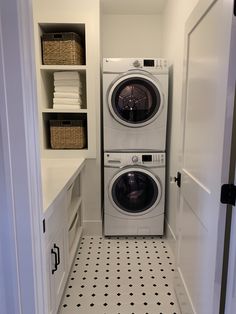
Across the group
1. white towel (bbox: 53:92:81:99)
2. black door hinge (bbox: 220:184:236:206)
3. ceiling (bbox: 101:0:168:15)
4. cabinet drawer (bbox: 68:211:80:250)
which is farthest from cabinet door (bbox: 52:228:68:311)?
ceiling (bbox: 101:0:168:15)

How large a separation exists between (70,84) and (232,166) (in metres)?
1.89

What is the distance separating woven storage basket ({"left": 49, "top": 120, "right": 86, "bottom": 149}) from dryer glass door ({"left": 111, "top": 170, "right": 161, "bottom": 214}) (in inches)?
23.8

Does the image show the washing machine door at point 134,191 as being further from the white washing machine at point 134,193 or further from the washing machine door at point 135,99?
the washing machine door at point 135,99

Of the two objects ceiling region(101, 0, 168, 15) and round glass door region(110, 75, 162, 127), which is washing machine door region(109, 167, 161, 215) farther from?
ceiling region(101, 0, 168, 15)

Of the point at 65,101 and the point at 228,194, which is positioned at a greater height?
the point at 65,101

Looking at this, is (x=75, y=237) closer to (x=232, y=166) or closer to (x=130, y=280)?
(x=130, y=280)

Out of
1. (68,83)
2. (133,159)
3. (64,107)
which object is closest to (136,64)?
(68,83)

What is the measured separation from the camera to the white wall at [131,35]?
115 inches

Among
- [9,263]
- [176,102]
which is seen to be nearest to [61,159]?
[176,102]

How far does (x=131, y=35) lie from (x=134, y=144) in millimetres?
1490

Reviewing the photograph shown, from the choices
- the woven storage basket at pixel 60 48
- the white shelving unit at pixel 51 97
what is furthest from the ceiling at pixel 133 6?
the woven storage basket at pixel 60 48

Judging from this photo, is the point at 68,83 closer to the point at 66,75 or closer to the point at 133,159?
the point at 66,75

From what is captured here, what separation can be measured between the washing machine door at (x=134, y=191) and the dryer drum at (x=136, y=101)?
0.55 meters

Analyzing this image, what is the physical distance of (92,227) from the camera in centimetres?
266
